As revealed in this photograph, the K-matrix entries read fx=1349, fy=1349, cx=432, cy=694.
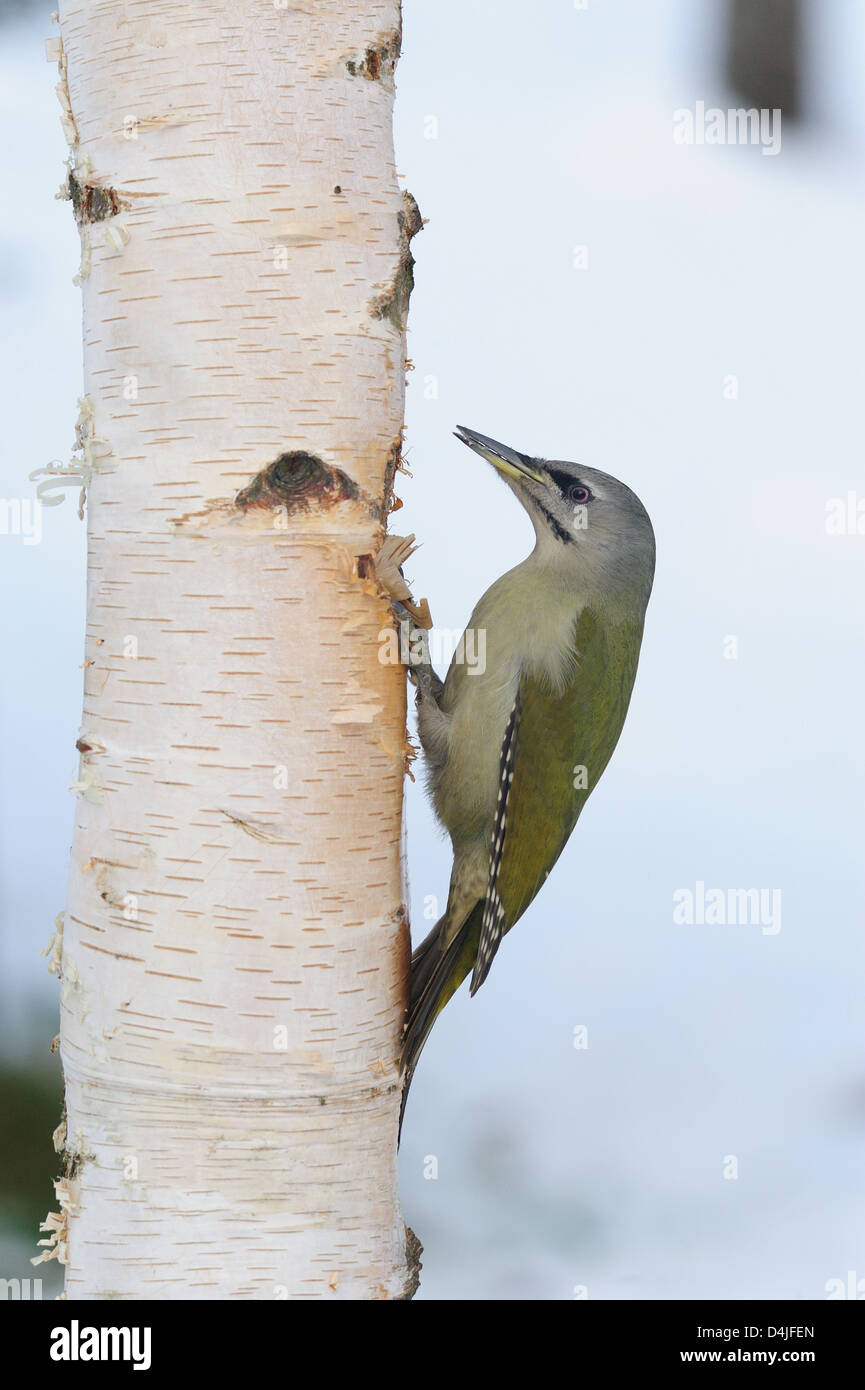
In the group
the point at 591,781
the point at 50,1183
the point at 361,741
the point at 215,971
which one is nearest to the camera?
the point at 215,971

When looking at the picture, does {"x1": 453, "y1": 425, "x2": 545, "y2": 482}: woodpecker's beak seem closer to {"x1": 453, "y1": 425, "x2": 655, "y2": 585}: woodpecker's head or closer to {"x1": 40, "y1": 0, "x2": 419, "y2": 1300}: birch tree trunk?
{"x1": 453, "y1": 425, "x2": 655, "y2": 585}: woodpecker's head

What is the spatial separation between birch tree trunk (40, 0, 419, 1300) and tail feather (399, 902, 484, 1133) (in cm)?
44

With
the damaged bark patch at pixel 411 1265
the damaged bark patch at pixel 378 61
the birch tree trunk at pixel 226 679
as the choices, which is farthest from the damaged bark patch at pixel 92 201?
the damaged bark patch at pixel 411 1265

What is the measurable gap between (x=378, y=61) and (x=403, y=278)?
13.1 inches

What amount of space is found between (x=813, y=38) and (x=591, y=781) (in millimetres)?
1759

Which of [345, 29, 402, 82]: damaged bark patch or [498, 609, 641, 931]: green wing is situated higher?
[345, 29, 402, 82]: damaged bark patch

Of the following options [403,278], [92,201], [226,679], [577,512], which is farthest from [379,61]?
[577,512]

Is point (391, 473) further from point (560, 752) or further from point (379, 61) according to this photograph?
point (560, 752)

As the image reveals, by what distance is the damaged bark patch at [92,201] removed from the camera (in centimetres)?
204

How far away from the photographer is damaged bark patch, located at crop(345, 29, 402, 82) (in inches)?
81.4

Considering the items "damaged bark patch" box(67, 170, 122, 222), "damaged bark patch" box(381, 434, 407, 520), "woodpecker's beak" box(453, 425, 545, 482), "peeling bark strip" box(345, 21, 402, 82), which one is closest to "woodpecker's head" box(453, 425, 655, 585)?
"woodpecker's beak" box(453, 425, 545, 482)

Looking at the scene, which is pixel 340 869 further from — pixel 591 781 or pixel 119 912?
pixel 591 781

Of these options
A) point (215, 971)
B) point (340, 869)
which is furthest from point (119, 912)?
point (340, 869)

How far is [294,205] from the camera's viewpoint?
6.53 ft
